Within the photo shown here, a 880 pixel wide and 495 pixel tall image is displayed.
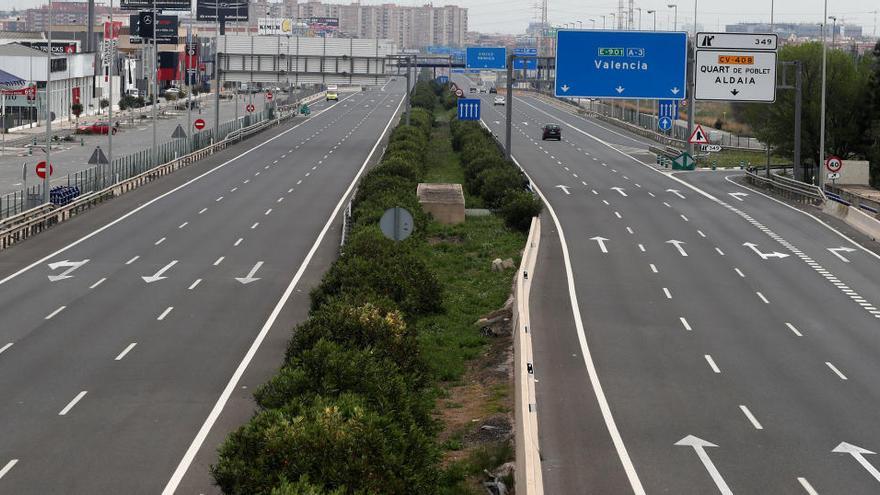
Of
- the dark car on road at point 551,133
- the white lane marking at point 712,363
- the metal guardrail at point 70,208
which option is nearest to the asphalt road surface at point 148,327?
the metal guardrail at point 70,208

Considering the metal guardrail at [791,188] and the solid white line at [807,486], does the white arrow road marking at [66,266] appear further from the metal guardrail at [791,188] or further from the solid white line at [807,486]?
the metal guardrail at [791,188]

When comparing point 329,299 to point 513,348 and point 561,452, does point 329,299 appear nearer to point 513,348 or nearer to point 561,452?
point 513,348

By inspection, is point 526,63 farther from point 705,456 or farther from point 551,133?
point 705,456

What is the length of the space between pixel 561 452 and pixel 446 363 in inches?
314

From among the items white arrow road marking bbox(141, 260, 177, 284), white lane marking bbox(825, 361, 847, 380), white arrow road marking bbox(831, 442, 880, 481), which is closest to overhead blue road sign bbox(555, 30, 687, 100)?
white arrow road marking bbox(141, 260, 177, 284)

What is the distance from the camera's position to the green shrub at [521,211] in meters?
51.0

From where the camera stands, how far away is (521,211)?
167ft

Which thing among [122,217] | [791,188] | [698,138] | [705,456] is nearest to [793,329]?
[705,456]

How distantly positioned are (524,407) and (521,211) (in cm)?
3093

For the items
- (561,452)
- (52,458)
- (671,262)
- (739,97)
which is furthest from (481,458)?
(739,97)

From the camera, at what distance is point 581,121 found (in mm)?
139250

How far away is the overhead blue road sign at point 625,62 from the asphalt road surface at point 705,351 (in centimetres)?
523

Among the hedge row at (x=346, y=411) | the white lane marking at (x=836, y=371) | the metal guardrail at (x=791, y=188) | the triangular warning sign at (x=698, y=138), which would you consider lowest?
the white lane marking at (x=836, y=371)

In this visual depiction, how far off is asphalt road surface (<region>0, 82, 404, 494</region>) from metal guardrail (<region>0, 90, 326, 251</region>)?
641 mm
